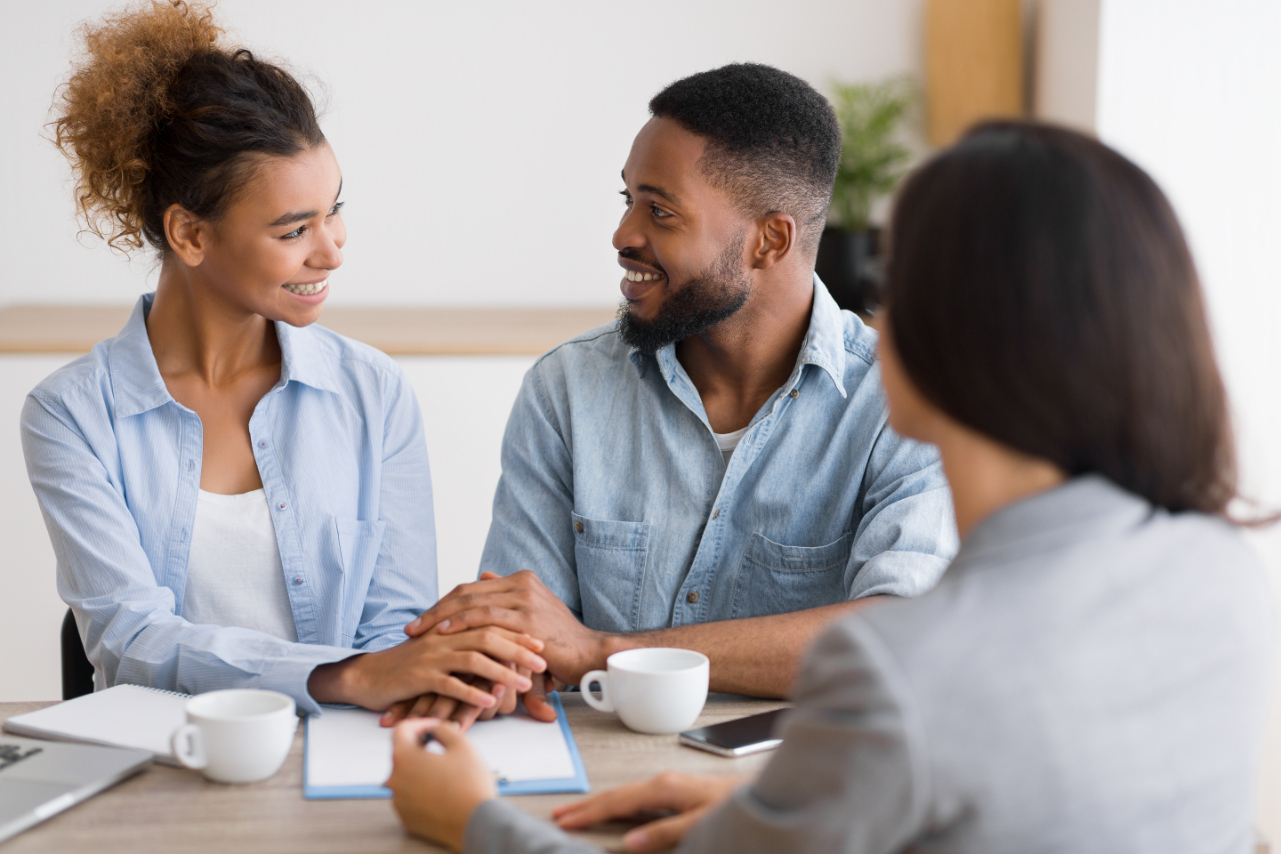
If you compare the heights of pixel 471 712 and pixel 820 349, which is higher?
pixel 820 349

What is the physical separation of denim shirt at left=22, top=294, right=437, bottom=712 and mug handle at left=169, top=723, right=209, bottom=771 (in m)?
0.22

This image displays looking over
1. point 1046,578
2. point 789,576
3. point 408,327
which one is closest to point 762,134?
point 789,576

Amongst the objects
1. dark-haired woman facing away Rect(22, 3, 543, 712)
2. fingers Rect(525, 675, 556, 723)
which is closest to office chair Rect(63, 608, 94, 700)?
dark-haired woman facing away Rect(22, 3, 543, 712)

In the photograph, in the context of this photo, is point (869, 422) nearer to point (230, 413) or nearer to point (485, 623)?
point (485, 623)

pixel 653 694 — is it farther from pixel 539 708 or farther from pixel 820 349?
pixel 820 349

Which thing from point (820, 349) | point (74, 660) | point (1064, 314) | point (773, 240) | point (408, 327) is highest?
point (1064, 314)

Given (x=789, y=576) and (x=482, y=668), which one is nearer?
(x=482, y=668)

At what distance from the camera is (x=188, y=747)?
954mm

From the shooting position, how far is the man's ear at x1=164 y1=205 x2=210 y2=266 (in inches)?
63.1

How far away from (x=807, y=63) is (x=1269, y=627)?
2.80 metres

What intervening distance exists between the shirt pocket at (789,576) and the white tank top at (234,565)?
64cm

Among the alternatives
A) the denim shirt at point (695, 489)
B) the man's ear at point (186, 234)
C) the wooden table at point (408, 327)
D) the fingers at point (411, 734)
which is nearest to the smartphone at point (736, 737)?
the fingers at point (411, 734)

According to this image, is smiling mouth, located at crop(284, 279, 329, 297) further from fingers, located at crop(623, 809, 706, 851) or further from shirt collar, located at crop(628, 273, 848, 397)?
fingers, located at crop(623, 809, 706, 851)

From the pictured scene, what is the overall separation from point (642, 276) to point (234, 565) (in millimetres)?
694
